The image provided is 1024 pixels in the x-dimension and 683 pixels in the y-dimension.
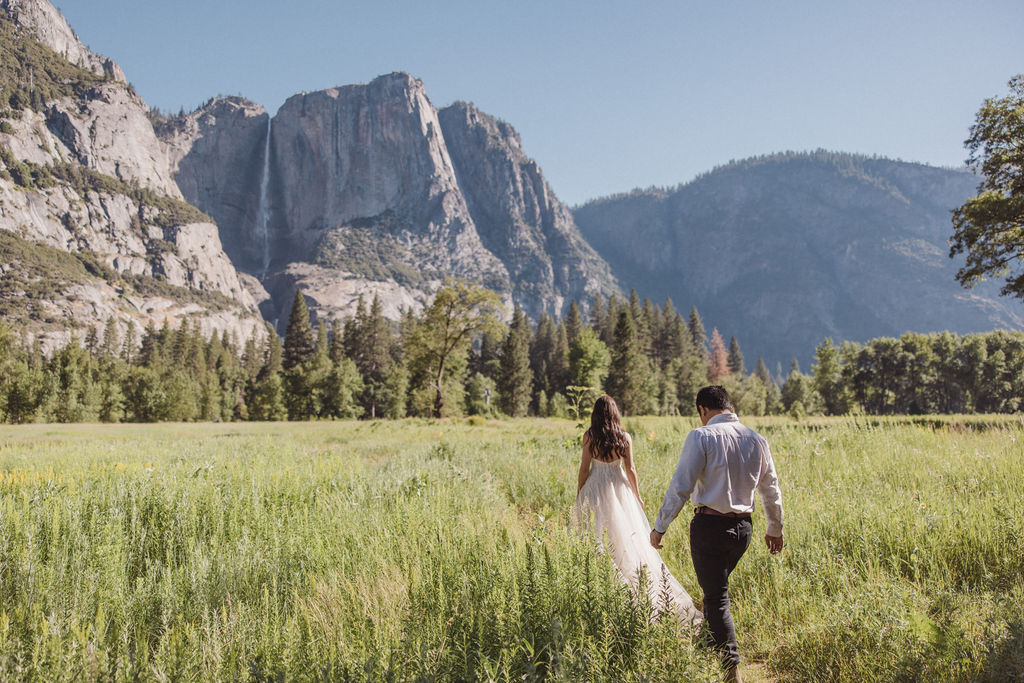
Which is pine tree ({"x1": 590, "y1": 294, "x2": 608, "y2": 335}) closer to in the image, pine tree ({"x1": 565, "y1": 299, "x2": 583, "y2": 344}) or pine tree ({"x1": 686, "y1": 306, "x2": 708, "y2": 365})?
pine tree ({"x1": 565, "y1": 299, "x2": 583, "y2": 344})

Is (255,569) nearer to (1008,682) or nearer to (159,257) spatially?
(1008,682)

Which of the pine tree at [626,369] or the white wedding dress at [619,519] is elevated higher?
the pine tree at [626,369]

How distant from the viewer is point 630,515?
5.48 m

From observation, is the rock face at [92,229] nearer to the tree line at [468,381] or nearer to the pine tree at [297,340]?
the tree line at [468,381]

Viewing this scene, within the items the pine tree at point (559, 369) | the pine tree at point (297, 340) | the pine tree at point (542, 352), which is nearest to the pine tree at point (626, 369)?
the pine tree at point (559, 369)

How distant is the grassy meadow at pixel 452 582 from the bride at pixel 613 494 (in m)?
0.58

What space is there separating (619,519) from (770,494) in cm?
172

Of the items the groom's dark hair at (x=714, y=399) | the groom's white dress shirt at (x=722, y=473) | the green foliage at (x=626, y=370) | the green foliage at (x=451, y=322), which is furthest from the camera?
the green foliage at (x=626, y=370)

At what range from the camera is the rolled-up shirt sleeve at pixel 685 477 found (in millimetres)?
4012

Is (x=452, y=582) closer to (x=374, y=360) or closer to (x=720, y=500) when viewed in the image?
(x=720, y=500)

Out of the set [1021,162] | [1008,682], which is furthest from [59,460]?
[1021,162]

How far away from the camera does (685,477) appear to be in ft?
13.2

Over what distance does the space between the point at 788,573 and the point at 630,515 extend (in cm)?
172

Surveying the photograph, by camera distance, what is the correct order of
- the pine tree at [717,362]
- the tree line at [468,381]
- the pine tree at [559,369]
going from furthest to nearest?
1. the pine tree at [717,362]
2. the pine tree at [559,369]
3. the tree line at [468,381]
